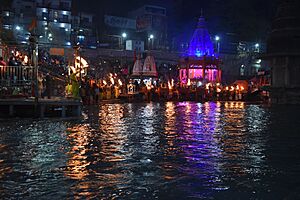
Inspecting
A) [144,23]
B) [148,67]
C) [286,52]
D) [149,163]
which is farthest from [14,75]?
[144,23]

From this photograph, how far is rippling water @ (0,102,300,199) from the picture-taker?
6.47 meters

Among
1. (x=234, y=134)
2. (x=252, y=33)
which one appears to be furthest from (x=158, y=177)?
(x=252, y=33)

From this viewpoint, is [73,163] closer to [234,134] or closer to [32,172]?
[32,172]

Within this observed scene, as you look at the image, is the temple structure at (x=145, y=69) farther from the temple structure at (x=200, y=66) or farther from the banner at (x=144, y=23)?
the banner at (x=144, y=23)

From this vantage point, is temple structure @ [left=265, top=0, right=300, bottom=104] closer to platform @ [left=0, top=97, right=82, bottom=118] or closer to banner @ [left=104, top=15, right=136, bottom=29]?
platform @ [left=0, top=97, right=82, bottom=118]

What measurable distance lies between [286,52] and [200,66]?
13.6m

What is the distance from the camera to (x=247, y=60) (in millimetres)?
70375

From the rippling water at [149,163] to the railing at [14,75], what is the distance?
618cm

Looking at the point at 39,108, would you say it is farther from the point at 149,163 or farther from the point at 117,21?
the point at 117,21

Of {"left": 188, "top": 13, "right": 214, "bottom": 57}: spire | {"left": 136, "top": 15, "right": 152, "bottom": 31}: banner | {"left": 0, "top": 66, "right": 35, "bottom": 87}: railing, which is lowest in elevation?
{"left": 0, "top": 66, "right": 35, "bottom": 87}: railing

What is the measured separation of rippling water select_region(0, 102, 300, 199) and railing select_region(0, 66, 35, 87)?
243 inches

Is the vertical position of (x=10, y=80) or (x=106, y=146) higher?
(x=10, y=80)

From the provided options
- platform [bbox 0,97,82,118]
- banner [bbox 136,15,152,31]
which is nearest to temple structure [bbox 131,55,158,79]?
platform [bbox 0,97,82,118]

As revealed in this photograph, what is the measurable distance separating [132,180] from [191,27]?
249 ft
